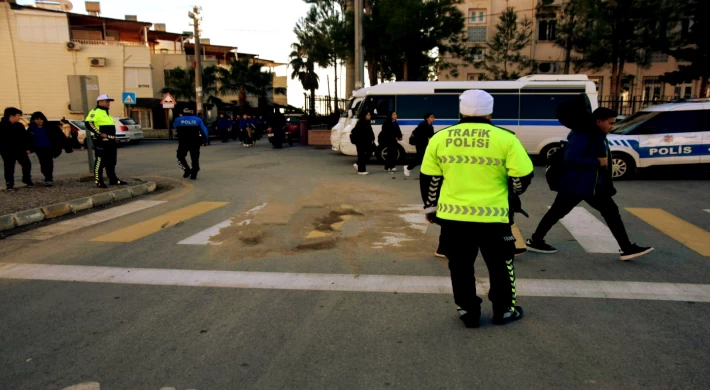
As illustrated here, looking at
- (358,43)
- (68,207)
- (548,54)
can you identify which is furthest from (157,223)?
(548,54)

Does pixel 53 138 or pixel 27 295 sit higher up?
pixel 53 138

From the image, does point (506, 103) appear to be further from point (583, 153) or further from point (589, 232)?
point (583, 153)

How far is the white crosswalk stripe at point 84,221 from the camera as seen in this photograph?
707 cm

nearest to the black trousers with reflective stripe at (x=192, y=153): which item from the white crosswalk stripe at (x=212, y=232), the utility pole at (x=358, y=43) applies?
the white crosswalk stripe at (x=212, y=232)

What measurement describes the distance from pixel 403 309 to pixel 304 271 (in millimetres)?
1415

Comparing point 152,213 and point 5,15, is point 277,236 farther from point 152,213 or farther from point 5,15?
point 5,15

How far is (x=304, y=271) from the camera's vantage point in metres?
5.27

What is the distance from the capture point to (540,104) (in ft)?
51.6

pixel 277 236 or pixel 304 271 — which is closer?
pixel 304 271

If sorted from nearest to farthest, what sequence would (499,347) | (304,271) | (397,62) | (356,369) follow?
(356,369), (499,347), (304,271), (397,62)

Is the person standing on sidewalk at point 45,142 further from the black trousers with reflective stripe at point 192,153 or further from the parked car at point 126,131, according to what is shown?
the parked car at point 126,131

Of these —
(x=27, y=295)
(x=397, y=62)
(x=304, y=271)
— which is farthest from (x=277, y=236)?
(x=397, y=62)

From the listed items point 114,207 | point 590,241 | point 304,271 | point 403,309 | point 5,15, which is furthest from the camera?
point 5,15

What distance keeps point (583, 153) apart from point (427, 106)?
36.7ft
